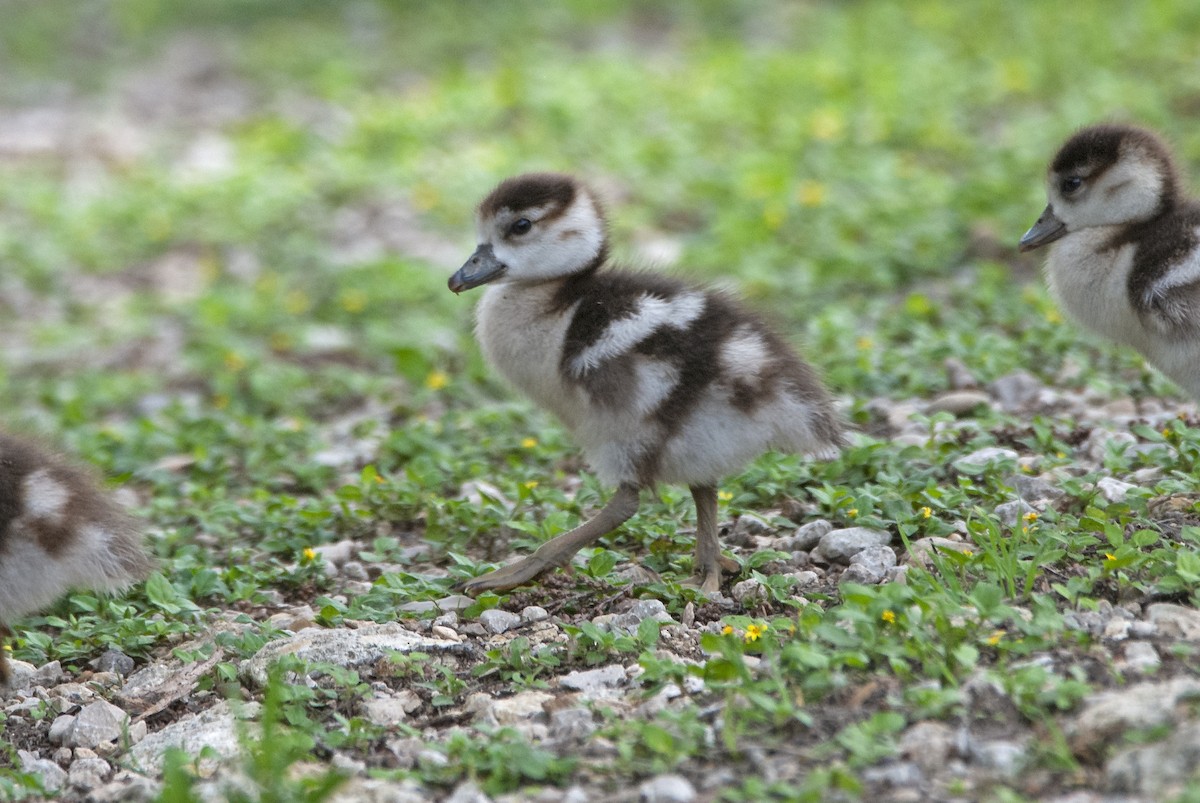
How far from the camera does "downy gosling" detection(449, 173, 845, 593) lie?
4477mm

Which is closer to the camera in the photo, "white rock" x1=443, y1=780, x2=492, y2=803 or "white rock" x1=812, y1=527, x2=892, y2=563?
"white rock" x1=443, y1=780, x2=492, y2=803

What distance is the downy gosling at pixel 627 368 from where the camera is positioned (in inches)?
176

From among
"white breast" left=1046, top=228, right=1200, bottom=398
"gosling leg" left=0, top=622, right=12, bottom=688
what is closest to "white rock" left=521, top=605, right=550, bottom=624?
"gosling leg" left=0, top=622, right=12, bottom=688

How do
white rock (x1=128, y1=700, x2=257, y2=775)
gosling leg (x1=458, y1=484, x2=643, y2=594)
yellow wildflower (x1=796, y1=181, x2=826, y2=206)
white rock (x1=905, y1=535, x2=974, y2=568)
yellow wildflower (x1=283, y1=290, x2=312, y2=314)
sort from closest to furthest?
1. white rock (x1=128, y1=700, x2=257, y2=775)
2. white rock (x1=905, y1=535, x2=974, y2=568)
3. gosling leg (x1=458, y1=484, x2=643, y2=594)
4. yellow wildflower (x1=283, y1=290, x2=312, y2=314)
5. yellow wildflower (x1=796, y1=181, x2=826, y2=206)

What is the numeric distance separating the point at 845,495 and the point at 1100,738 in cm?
175

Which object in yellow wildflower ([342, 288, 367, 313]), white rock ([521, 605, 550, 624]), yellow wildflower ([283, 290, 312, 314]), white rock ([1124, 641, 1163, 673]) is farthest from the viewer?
yellow wildflower ([283, 290, 312, 314])

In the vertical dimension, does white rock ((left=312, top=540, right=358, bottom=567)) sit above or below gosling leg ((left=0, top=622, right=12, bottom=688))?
below

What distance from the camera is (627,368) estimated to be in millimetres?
4484

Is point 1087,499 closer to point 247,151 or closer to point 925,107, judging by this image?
point 925,107

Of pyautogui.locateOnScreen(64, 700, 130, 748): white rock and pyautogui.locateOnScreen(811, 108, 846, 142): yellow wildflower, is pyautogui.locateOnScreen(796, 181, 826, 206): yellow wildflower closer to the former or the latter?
pyautogui.locateOnScreen(811, 108, 846, 142): yellow wildflower

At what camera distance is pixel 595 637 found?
4059mm

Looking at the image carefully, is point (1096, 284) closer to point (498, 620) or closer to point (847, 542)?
point (847, 542)

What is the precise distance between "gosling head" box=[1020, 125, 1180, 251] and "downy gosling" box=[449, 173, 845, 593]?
3.48 feet

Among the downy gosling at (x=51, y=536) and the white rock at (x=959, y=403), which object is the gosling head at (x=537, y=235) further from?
the white rock at (x=959, y=403)
